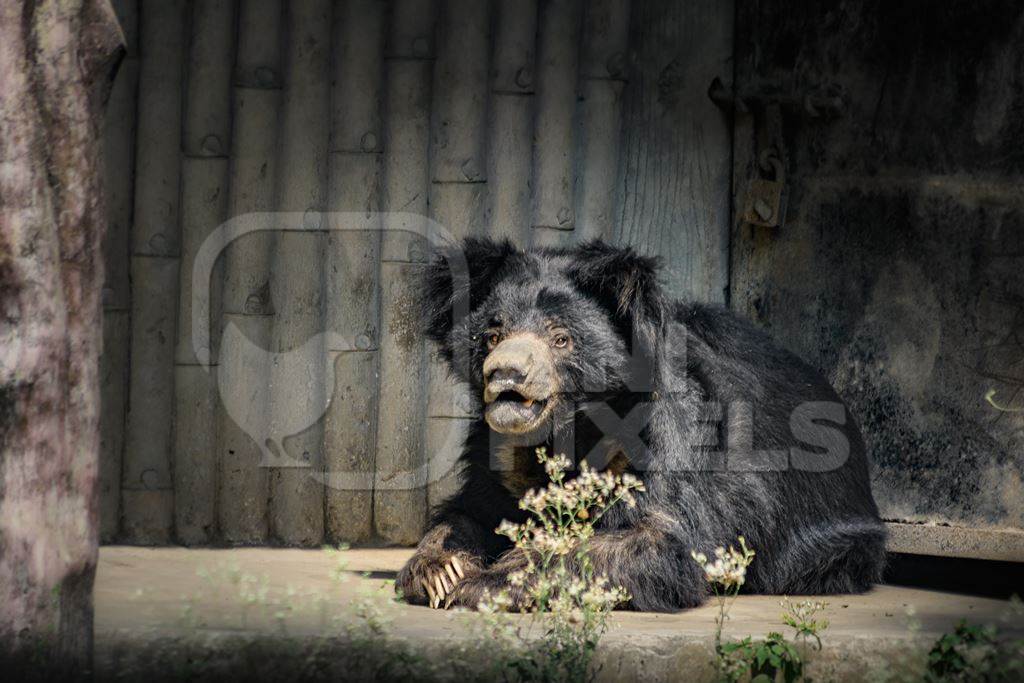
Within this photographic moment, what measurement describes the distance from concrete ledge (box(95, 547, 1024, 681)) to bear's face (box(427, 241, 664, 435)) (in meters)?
0.81

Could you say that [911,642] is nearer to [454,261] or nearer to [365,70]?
[454,261]

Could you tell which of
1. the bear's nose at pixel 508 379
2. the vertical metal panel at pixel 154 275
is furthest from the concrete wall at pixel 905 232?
the vertical metal panel at pixel 154 275

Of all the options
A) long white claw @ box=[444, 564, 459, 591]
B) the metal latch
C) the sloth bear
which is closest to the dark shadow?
the sloth bear

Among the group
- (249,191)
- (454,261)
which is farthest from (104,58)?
(249,191)

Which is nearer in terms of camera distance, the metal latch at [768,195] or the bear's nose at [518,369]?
the bear's nose at [518,369]

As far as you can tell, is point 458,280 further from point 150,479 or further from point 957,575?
point 957,575

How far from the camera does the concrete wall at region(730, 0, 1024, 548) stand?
19.2ft

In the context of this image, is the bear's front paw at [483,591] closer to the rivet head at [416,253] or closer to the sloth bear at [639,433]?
the sloth bear at [639,433]

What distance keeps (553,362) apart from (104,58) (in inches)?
78.2

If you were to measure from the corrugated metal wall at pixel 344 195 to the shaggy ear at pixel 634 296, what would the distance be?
1.03 meters

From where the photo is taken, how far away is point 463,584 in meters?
4.98

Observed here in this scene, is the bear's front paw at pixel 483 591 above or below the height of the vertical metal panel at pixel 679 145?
below

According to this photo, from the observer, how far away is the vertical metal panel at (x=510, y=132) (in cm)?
634

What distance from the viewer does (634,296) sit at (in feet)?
17.4
